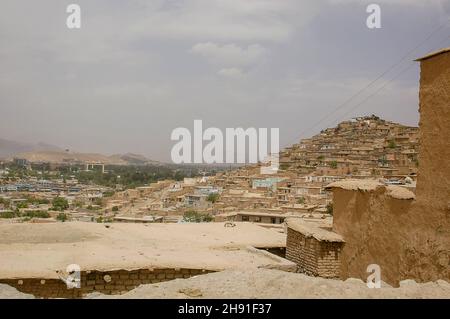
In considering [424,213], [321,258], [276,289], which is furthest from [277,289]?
[321,258]

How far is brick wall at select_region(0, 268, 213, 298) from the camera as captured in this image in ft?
27.6

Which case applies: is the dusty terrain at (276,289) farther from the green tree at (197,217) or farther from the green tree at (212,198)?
the green tree at (212,198)

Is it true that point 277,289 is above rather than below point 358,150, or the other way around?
below

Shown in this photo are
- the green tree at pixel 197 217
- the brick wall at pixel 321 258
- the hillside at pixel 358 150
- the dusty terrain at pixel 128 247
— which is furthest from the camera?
the hillside at pixel 358 150

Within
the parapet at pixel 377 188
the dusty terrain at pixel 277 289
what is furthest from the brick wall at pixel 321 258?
the dusty terrain at pixel 277 289

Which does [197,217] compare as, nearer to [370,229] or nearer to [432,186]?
[370,229]

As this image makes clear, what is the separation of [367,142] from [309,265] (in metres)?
55.9

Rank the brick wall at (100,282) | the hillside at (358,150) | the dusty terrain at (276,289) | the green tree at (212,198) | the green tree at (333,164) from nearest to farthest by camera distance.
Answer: the dusty terrain at (276,289) → the brick wall at (100,282) → the green tree at (212,198) → the hillside at (358,150) → the green tree at (333,164)

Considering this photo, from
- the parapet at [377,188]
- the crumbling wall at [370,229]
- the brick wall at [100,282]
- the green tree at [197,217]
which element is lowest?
the green tree at [197,217]

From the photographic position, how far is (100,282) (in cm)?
884

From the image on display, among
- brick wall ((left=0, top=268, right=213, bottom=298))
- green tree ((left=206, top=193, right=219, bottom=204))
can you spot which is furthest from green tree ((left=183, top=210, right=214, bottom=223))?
brick wall ((left=0, top=268, right=213, bottom=298))

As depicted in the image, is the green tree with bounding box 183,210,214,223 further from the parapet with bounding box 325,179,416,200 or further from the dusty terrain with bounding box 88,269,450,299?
the dusty terrain with bounding box 88,269,450,299

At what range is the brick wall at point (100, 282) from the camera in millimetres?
→ 8422
